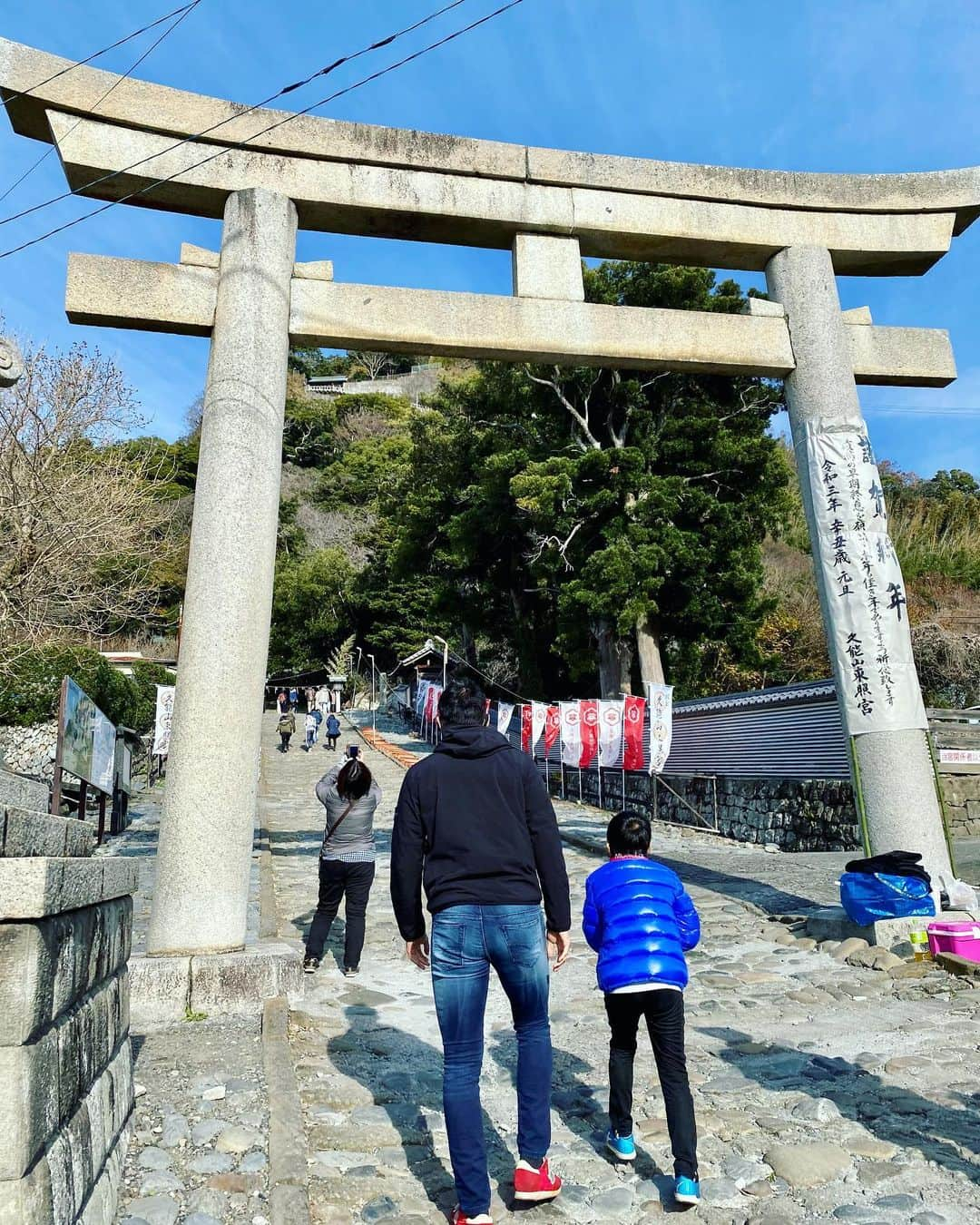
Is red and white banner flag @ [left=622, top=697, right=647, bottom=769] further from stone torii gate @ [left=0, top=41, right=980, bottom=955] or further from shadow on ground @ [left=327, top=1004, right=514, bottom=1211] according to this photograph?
shadow on ground @ [left=327, top=1004, right=514, bottom=1211]

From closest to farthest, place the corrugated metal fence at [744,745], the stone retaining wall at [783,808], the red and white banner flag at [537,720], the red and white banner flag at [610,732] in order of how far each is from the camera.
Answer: the corrugated metal fence at [744,745], the stone retaining wall at [783,808], the red and white banner flag at [610,732], the red and white banner flag at [537,720]

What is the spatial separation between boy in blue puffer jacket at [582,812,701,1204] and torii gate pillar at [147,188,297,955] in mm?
3017

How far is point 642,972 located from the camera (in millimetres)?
3242

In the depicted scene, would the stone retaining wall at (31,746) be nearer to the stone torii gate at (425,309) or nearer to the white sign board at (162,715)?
the white sign board at (162,715)

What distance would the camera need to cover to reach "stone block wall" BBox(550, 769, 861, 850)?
41.9ft

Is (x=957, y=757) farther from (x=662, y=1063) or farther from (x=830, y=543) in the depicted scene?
(x=662, y=1063)

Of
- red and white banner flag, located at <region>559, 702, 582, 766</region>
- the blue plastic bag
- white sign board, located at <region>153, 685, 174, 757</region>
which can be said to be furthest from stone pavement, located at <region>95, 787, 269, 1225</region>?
white sign board, located at <region>153, 685, 174, 757</region>

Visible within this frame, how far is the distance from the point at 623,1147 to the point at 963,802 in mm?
12297

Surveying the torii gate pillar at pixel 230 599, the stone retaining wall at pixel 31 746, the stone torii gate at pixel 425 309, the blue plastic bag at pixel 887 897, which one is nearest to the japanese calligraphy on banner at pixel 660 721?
the stone torii gate at pixel 425 309

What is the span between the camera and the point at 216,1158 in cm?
338

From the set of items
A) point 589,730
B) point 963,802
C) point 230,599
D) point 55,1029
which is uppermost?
point 589,730

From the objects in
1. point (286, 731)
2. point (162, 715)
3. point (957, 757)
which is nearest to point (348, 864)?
point (957, 757)

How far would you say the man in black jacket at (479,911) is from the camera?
298 cm

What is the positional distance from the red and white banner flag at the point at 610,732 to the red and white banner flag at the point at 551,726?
2.72 m
